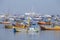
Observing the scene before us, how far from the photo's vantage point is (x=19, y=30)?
109 feet

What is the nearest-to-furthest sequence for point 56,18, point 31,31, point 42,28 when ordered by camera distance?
point 31,31 → point 42,28 → point 56,18

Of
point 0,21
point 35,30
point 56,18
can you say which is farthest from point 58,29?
point 0,21

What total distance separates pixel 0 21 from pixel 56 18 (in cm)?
1294

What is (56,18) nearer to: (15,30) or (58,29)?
(58,29)

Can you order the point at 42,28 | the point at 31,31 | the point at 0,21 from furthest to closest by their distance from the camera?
the point at 0,21
the point at 42,28
the point at 31,31

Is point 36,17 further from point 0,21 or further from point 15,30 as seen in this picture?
point 15,30

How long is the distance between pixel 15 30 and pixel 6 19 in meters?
33.2

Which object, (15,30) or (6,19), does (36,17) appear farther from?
(15,30)

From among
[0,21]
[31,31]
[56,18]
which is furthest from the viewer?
[0,21]

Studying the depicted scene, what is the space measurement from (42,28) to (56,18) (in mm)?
26127

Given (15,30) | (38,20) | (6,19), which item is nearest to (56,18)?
(38,20)

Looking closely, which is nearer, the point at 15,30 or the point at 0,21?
the point at 15,30

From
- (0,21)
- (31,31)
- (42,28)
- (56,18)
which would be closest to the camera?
(31,31)

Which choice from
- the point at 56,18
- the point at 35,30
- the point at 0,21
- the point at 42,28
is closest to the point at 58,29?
the point at 42,28
